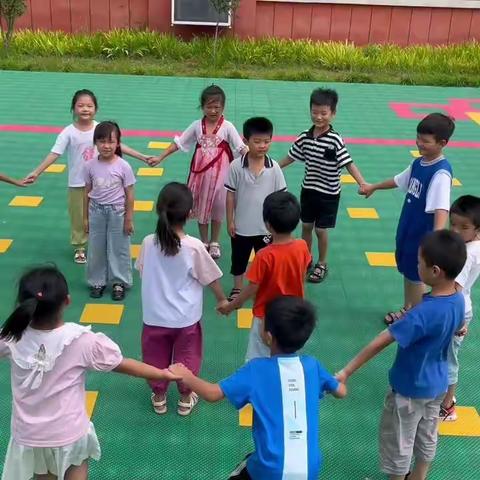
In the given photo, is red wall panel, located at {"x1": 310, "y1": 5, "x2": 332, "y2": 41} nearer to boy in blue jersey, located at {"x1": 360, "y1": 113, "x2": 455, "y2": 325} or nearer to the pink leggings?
boy in blue jersey, located at {"x1": 360, "y1": 113, "x2": 455, "y2": 325}

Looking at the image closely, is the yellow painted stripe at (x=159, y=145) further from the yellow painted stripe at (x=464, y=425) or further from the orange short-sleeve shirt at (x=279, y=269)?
the yellow painted stripe at (x=464, y=425)

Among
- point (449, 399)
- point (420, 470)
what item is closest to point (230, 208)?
point (449, 399)

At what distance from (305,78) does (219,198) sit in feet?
23.5

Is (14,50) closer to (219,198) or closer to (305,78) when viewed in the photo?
(305,78)

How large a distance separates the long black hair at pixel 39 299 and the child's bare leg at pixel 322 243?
2606 millimetres

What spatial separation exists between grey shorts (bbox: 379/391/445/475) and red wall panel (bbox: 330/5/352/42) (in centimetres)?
1193

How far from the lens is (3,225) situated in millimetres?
5254

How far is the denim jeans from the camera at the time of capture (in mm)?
4055

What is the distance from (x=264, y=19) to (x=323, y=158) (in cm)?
994

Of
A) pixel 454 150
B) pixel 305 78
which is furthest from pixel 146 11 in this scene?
pixel 454 150

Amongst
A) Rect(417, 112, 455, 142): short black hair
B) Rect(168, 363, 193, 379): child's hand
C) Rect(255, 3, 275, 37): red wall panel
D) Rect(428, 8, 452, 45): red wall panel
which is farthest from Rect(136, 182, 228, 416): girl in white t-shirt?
Rect(428, 8, 452, 45): red wall panel

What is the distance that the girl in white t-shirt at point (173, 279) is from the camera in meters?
2.88

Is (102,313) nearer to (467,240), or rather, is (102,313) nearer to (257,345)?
(257,345)

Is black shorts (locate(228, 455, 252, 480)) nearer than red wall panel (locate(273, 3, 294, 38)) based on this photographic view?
Yes
